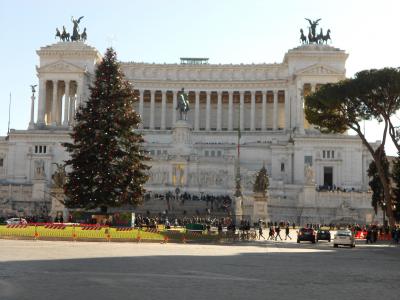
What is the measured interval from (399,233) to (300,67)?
6679 centimetres

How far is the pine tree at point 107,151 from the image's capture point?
165ft

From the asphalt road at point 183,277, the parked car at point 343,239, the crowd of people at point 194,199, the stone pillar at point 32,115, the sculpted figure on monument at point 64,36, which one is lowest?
the asphalt road at point 183,277

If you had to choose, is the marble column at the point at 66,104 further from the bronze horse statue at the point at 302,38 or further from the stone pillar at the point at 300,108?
the bronze horse statue at the point at 302,38

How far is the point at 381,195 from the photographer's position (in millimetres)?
72500

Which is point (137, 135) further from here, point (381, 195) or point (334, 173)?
point (334, 173)

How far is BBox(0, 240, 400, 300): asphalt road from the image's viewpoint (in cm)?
1680

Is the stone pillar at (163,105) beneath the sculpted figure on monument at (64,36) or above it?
beneath

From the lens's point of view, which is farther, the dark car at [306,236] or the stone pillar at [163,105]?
the stone pillar at [163,105]

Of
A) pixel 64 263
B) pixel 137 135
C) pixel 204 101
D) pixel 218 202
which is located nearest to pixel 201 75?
pixel 204 101

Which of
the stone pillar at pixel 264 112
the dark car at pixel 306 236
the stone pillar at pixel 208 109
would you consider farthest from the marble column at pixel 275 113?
the dark car at pixel 306 236

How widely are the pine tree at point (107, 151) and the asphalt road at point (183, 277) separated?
68.0 ft

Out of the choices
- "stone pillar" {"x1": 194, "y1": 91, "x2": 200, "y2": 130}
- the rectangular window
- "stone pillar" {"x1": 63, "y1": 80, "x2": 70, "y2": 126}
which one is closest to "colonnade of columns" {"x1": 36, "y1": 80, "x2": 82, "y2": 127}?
"stone pillar" {"x1": 63, "y1": 80, "x2": 70, "y2": 126}

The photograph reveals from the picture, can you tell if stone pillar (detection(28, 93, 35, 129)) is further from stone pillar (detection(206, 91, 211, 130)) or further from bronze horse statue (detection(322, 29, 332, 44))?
bronze horse statue (detection(322, 29, 332, 44))

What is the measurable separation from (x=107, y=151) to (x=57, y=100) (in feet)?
219
